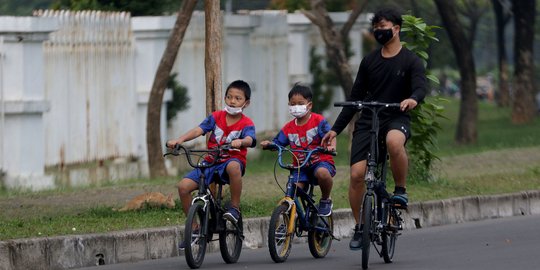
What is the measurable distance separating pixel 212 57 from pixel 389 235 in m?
3.34

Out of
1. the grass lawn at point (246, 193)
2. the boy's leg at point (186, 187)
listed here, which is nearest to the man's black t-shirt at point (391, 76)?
the boy's leg at point (186, 187)

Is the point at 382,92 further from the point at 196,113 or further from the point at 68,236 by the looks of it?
the point at 196,113

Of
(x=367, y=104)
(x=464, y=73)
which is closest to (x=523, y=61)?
(x=464, y=73)

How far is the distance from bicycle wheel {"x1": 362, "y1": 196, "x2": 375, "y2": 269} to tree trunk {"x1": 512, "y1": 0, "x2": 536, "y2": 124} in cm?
2353

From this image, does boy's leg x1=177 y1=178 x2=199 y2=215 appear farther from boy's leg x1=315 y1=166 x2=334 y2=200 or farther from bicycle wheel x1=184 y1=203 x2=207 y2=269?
boy's leg x1=315 y1=166 x2=334 y2=200

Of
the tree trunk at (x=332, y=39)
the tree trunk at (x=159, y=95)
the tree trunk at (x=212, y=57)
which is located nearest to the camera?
the tree trunk at (x=212, y=57)

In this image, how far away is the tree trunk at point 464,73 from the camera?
26.6 m

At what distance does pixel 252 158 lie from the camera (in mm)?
24000

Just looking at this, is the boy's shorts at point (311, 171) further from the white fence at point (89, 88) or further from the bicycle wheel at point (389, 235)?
the white fence at point (89, 88)

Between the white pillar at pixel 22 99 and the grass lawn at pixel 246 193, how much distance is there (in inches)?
50.5

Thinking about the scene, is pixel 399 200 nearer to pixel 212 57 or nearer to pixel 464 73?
pixel 212 57

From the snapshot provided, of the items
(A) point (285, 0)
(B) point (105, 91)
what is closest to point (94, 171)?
(B) point (105, 91)

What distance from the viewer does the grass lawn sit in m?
11.3

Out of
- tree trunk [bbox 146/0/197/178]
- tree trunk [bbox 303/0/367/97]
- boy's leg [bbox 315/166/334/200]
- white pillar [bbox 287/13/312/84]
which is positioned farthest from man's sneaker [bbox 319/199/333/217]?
white pillar [bbox 287/13/312/84]
